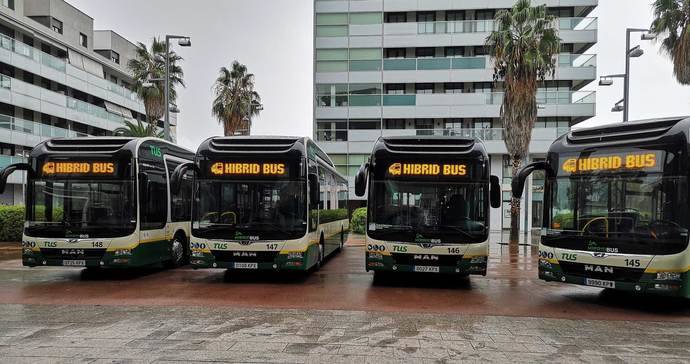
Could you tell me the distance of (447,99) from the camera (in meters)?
36.9

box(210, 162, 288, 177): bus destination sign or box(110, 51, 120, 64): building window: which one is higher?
box(110, 51, 120, 64): building window

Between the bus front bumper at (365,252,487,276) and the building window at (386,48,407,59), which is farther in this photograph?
the building window at (386,48,407,59)

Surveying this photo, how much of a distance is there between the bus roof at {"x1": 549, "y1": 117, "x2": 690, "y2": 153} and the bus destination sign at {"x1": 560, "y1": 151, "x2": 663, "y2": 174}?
0.16 metres

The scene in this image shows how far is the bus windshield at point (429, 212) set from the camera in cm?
996

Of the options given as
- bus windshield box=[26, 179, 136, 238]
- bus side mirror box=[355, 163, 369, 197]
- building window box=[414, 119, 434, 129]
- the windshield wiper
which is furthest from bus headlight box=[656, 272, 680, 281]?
building window box=[414, 119, 434, 129]

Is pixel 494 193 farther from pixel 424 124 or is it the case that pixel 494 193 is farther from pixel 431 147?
pixel 424 124

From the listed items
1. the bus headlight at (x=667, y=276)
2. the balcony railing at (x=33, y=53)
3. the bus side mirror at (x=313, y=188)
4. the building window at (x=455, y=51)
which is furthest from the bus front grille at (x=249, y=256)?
the balcony railing at (x=33, y=53)

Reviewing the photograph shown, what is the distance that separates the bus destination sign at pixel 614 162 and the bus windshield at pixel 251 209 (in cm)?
536

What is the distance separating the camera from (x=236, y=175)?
1047 centimetres

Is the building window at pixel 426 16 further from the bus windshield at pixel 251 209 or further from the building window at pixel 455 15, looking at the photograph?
the bus windshield at pixel 251 209

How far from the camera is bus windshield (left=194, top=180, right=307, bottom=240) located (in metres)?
10.3

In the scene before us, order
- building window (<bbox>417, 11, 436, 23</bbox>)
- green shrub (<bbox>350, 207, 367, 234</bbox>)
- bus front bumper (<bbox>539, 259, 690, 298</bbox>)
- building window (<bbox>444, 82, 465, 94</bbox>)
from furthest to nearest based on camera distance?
building window (<bbox>417, 11, 436, 23</bbox>)
building window (<bbox>444, 82, 465, 94</bbox>)
green shrub (<bbox>350, 207, 367, 234</bbox>)
bus front bumper (<bbox>539, 259, 690, 298</bbox>)

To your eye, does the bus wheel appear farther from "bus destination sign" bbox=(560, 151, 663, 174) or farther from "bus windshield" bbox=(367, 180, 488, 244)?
"bus destination sign" bbox=(560, 151, 663, 174)

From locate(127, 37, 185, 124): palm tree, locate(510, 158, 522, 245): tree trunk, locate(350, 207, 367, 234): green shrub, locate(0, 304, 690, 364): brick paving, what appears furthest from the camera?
locate(127, 37, 185, 124): palm tree
